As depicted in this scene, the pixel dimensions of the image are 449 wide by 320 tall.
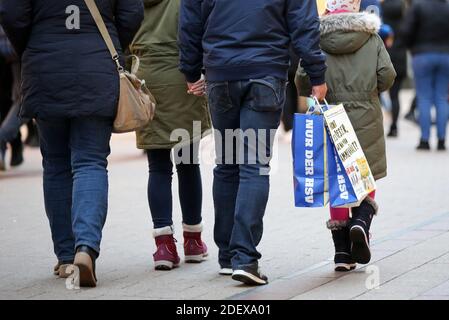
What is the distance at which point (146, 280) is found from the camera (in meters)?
6.26

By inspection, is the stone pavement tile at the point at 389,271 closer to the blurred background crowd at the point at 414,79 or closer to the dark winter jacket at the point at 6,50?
the dark winter jacket at the point at 6,50

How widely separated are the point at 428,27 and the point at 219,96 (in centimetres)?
871

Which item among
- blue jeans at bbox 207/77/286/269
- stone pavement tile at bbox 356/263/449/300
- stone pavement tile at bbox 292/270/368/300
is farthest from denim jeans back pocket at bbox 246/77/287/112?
stone pavement tile at bbox 356/263/449/300

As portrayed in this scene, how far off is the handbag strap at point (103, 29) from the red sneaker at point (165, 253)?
111 centimetres

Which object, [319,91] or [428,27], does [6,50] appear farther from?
[319,91]

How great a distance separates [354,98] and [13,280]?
6.98 feet

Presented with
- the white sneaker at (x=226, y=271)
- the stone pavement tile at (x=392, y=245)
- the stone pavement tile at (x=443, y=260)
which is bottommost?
the stone pavement tile at (x=392, y=245)

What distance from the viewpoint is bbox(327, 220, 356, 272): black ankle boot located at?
6430 mm

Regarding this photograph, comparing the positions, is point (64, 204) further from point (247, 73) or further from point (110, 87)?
point (247, 73)

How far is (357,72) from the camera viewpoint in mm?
6387

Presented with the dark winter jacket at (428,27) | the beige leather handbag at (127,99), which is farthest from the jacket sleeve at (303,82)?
the dark winter jacket at (428,27)

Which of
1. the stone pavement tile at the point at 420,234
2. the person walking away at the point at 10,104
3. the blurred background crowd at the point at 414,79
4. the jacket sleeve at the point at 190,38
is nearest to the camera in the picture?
the jacket sleeve at the point at 190,38

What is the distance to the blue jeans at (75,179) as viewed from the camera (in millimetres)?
6043

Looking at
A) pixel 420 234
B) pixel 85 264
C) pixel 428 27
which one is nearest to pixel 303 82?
pixel 85 264
